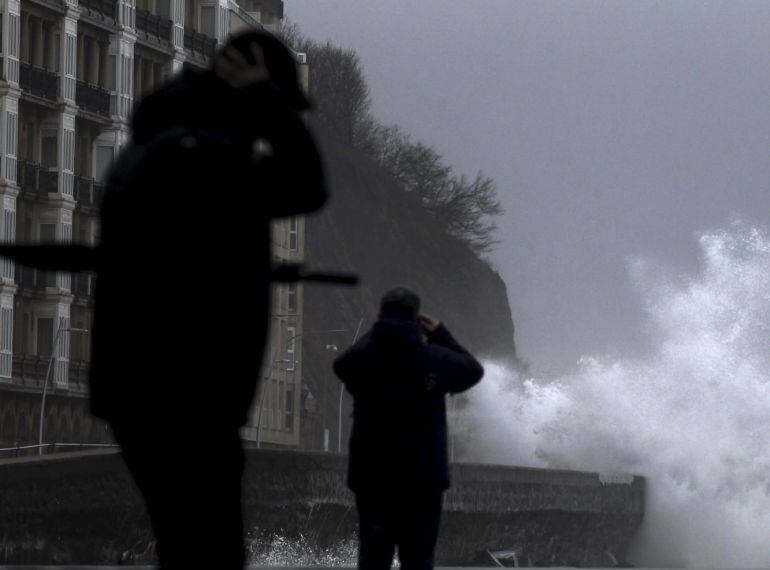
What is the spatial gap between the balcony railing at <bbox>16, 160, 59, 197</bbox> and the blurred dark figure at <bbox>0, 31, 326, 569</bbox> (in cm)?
6130

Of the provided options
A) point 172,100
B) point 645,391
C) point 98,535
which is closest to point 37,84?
point 645,391

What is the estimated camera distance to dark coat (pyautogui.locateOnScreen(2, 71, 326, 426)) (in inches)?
233

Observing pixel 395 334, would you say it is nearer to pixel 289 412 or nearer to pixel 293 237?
pixel 289 412

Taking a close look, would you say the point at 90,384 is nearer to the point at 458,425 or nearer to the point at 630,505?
the point at 630,505

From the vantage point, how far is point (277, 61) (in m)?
6.20

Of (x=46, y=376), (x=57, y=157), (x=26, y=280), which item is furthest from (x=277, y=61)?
(x=57, y=157)

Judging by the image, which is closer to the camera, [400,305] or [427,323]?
[400,305]

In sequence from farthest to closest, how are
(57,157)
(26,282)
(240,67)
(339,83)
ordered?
(339,83) → (57,157) → (26,282) → (240,67)

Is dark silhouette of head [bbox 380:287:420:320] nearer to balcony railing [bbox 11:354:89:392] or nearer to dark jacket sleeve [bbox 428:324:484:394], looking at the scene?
dark jacket sleeve [bbox 428:324:484:394]

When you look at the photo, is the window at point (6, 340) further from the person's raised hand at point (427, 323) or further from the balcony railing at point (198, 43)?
the person's raised hand at point (427, 323)

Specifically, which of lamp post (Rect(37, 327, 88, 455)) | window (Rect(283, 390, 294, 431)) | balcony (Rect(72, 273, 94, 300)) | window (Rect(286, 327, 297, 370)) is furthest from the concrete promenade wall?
window (Rect(286, 327, 297, 370))

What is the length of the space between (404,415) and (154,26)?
217 feet

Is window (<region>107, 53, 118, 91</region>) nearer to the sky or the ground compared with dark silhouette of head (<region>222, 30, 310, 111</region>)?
nearer to the sky

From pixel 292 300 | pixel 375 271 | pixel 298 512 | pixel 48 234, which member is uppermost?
pixel 375 271
